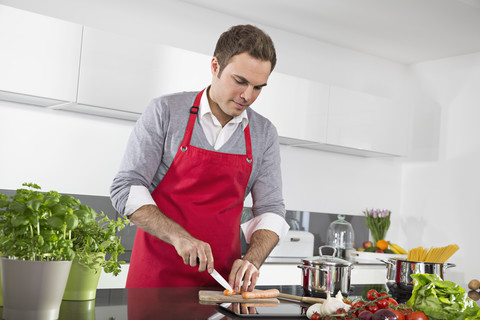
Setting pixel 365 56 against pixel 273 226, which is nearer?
pixel 273 226

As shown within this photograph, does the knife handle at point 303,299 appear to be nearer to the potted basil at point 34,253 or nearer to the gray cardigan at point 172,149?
the gray cardigan at point 172,149

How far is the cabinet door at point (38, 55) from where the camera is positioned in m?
2.93

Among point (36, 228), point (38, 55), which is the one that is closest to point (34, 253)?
point (36, 228)

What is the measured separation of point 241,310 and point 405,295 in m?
0.71

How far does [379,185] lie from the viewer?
5.04 m

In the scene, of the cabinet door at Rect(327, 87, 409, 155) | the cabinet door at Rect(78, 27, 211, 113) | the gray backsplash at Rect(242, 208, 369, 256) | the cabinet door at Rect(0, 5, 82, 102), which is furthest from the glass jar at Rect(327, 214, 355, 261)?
the cabinet door at Rect(0, 5, 82, 102)

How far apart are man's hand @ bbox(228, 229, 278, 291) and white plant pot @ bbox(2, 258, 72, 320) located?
0.63m

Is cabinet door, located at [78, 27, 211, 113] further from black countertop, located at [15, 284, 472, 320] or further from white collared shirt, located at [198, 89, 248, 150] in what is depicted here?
black countertop, located at [15, 284, 472, 320]

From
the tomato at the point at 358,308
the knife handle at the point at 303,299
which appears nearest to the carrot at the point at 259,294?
the knife handle at the point at 303,299

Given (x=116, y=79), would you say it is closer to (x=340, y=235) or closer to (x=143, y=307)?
(x=143, y=307)

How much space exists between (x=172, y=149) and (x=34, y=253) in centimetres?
94

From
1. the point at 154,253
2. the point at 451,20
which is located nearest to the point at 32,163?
the point at 154,253

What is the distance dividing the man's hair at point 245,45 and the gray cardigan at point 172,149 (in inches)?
8.7

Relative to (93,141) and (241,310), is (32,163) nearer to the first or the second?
(93,141)
